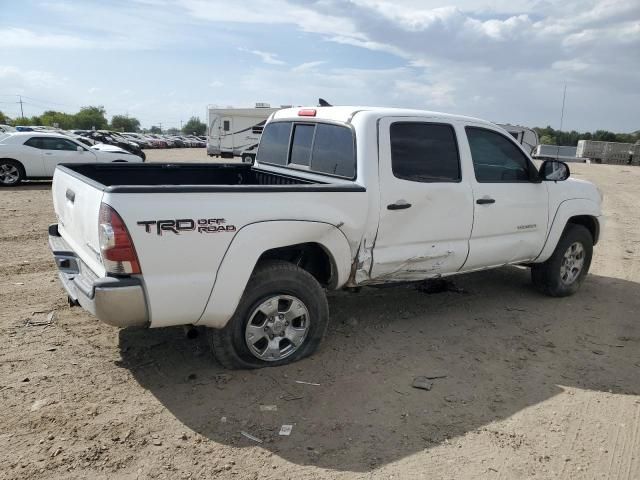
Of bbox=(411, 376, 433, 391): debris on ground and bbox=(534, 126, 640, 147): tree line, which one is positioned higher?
bbox=(534, 126, 640, 147): tree line

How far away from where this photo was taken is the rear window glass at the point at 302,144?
469 cm

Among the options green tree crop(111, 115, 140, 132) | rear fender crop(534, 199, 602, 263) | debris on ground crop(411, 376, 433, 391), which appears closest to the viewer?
debris on ground crop(411, 376, 433, 391)

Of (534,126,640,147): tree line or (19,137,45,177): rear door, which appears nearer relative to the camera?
(19,137,45,177): rear door

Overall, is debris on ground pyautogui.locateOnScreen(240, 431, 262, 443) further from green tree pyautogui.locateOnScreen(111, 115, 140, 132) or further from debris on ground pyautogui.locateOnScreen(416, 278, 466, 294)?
green tree pyautogui.locateOnScreen(111, 115, 140, 132)

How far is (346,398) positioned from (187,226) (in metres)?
1.59

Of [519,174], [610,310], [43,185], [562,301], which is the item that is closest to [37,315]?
[519,174]

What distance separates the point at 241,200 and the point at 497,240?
9.10 ft

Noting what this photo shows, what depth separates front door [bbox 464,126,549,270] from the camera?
4.73 metres

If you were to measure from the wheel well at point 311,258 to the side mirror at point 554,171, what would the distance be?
2519mm

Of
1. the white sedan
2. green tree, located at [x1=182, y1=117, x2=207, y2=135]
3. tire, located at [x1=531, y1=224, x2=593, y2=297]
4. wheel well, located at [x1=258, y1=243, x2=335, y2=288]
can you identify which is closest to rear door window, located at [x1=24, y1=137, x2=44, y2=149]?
the white sedan

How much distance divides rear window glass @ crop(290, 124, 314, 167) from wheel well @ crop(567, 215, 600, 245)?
128 inches

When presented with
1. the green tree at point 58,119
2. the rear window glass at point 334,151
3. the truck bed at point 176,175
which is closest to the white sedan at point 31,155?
the truck bed at point 176,175

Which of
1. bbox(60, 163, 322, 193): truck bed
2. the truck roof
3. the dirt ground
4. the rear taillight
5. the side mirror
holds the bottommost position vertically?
the dirt ground

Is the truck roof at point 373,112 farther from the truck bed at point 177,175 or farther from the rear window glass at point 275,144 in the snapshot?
the truck bed at point 177,175
